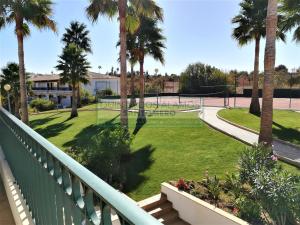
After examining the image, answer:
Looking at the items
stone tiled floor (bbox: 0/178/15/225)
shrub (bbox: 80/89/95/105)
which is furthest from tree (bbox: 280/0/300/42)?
shrub (bbox: 80/89/95/105)

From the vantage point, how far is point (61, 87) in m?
51.4

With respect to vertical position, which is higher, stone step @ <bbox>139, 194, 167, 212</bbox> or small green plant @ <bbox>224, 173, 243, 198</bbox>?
small green plant @ <bbox>224, 173, 243, 198</bbox>

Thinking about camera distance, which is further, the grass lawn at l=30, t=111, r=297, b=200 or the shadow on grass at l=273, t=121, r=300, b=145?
the shadow on grass at l=273, t=121, r=300, b=145

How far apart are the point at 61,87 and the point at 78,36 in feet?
51.4

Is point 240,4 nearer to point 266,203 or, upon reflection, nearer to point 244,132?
point 244,132

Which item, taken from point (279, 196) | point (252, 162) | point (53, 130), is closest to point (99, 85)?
point (53, 130)

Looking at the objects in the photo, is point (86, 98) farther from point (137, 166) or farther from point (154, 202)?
point (154, 202)

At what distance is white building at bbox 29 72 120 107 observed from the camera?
51.1 metres

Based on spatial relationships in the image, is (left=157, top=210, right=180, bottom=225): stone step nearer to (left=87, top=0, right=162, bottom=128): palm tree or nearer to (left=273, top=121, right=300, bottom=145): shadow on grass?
(left=87, top=0, right=162, bottom=128): palm tree

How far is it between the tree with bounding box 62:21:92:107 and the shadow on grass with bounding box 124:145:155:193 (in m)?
24.8

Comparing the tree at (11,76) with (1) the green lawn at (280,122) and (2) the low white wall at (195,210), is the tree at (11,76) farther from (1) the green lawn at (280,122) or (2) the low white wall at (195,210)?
(2) the low white wall at (195,210)

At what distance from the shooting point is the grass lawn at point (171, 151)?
38.3ft

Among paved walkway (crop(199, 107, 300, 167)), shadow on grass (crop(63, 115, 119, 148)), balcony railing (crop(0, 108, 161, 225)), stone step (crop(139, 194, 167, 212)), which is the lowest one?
stone step (crop(139, 194, 167, 212))

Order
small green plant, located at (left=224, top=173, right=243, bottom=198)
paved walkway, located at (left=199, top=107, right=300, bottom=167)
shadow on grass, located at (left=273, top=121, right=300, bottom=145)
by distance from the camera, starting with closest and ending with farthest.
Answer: small green plant, located at (left=224, top=173, right=243, bottom=198), paved walkway, located at (left=199, top=107, right=300, bottom=167), shadow on grass, located at (left=273, top=121, right=300, bottom=145)
